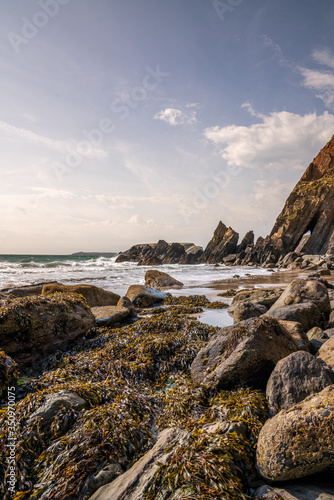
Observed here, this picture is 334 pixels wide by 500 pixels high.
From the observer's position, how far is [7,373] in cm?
329

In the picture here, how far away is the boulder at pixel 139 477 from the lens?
5.78 ft

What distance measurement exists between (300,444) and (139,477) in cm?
120

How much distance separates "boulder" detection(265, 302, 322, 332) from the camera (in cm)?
523

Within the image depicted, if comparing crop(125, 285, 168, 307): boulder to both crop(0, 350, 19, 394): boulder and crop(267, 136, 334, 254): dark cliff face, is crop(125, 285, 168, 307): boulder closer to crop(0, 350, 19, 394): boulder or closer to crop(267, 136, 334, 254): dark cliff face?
crop(0, 350, 19, 394): boulder

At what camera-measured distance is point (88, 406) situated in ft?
8.99

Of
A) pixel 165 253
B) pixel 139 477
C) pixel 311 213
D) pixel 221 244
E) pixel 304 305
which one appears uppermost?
pixel 311 213

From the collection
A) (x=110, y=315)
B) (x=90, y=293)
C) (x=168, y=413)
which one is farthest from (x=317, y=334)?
(x=90, y=293)

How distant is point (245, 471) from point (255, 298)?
6.56m

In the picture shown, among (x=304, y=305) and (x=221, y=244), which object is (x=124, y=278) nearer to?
(x=304, y=305)

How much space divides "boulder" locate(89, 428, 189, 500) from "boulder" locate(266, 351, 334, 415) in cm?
111

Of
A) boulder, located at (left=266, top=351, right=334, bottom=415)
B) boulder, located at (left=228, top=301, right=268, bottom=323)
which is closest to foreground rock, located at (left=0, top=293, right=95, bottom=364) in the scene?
boulder, located at (left=228, top=301, right=268, bottom=323)

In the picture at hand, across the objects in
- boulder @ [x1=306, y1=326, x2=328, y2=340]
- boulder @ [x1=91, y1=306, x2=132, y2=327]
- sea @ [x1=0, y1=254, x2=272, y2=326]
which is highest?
boulder @ [x1=306, y1=326, x2=328, y2=340]

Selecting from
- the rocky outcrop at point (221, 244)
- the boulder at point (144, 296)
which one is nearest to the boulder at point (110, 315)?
the boulder at point (144, 296)

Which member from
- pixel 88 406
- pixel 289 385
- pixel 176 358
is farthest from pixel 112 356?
pixel 289 385
